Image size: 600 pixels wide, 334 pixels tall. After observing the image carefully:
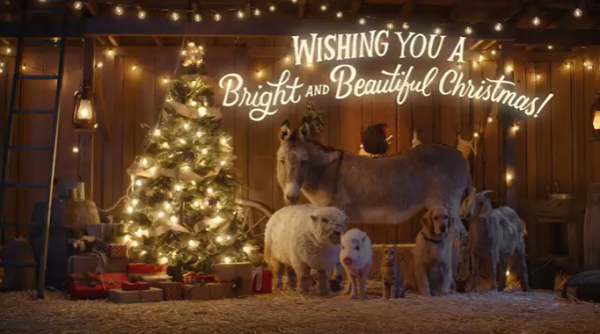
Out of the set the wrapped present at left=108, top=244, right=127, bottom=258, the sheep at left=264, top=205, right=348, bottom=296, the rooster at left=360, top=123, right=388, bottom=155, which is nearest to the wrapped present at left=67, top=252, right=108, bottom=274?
the wrapped present at left=108, top=244, right=127, bottom=258

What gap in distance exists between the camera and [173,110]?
830cm

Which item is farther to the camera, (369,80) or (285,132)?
(369,80)

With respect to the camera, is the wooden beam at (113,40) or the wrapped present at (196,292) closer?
the wrapped present at (196,292)

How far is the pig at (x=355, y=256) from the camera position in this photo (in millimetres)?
6949

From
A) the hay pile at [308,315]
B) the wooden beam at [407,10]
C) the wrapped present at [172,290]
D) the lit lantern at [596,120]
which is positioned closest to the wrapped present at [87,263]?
the hay pile at [308,315]

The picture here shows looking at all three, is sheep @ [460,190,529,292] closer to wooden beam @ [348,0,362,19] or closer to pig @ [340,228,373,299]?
pig @ [340,228,373,299]

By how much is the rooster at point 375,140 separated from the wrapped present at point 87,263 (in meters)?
3.58

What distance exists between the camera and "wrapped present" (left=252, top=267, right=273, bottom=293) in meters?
7.82

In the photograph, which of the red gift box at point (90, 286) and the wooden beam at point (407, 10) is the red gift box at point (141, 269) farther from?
the wooden beam at point (407, 10)

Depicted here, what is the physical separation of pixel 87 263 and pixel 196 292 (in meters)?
1.35

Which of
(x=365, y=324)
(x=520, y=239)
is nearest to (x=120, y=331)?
(x=365, y=324)

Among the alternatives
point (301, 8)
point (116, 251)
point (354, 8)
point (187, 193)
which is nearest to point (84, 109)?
point (187, 193)

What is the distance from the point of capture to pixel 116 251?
794 cm

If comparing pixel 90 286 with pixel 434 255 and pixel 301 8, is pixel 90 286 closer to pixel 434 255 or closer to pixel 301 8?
pixel 434 255
